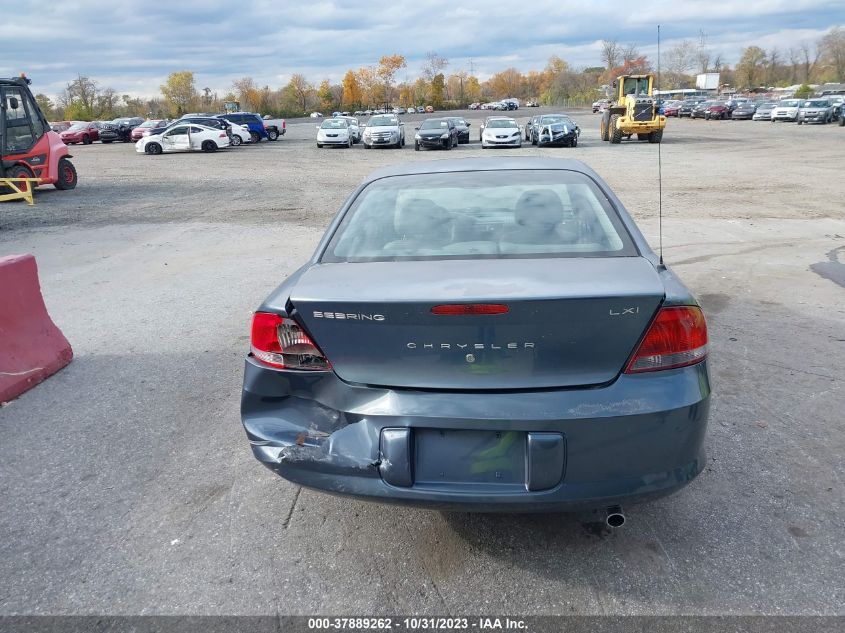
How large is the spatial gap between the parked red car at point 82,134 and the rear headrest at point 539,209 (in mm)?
51676

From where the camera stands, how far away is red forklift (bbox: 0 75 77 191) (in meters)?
16.5

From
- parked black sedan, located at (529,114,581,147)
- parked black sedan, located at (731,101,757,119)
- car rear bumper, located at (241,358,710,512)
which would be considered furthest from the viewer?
parked black sedan, located at (731,101,757,119)

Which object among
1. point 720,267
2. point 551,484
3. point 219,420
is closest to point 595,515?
point 551,484

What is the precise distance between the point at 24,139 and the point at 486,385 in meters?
18.6

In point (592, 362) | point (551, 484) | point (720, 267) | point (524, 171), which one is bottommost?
point (720, 267)

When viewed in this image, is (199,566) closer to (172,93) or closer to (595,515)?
(595,515)

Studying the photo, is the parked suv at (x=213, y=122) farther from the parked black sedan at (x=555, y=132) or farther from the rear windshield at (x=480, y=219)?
the rear windshield at (x=480, y=219)

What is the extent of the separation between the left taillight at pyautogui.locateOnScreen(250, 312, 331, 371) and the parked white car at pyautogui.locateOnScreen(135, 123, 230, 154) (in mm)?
33704

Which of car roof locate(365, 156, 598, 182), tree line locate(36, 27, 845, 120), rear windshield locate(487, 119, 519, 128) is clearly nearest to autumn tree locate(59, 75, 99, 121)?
tree line locate(36, 27, 845, 120)

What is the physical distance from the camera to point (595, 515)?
10.6 feet

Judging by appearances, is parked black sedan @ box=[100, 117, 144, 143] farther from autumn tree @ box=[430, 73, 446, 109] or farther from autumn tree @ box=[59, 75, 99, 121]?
autumn tree @ box=[430, 73, 446, 109]

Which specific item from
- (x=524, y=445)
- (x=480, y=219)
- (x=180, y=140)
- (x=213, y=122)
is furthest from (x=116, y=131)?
(x=524, y=445)

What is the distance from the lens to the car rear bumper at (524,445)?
2504 millimetres

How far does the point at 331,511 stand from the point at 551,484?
49.3 inches
